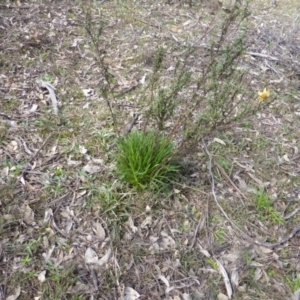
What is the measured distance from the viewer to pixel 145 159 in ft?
7.43

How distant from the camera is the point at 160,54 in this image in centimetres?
194

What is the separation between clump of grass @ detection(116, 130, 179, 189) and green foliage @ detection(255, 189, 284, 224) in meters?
0.64

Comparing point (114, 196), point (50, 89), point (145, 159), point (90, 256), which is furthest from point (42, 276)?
point (50, 89)

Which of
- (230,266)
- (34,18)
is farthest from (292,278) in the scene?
(34,18)

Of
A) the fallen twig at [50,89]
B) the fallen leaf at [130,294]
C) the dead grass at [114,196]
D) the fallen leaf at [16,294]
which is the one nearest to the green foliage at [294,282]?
the dead grass at [114,196]

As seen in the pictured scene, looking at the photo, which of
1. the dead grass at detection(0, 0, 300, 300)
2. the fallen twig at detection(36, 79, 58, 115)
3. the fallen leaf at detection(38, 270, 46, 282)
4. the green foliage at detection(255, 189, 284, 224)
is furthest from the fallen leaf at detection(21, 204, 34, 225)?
the green foliage at detection(255, 189, 284, 224)

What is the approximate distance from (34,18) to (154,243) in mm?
2948

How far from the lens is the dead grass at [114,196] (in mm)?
2027

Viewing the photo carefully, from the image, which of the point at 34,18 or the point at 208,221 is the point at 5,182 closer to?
the point at 208,221

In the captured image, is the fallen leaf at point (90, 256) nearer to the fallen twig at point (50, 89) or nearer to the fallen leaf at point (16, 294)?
the fallen leaf at point (16, 294)

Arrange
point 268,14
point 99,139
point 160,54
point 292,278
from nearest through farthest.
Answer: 1. point 160,54
2. point 292,278
3. point 99,139
4. point 268,14

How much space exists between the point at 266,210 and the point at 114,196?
1.05m

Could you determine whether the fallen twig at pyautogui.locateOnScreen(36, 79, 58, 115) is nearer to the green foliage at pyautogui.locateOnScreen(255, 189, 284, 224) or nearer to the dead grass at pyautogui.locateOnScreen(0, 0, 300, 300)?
the dead grass at pyautogui.locateOnScreen(0, 0, 300, 300)

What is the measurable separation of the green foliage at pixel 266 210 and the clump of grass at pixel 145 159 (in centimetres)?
64
